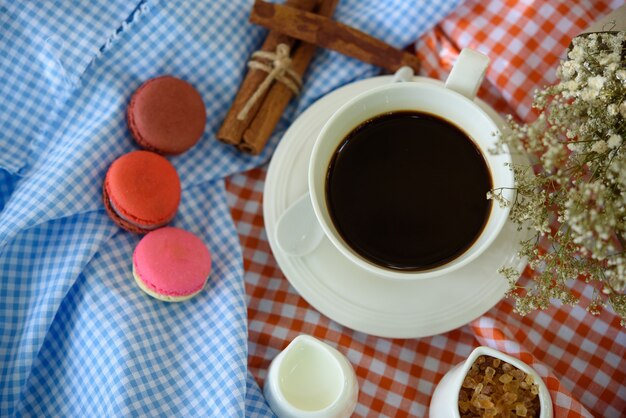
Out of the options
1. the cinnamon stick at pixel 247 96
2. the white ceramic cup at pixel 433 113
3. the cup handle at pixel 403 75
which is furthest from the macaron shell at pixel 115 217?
the cup handle at pixel 403 75

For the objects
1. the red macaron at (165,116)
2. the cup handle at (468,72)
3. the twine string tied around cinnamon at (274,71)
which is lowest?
the red macaron at (165,116)

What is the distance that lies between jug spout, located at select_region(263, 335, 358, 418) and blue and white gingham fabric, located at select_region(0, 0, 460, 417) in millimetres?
81

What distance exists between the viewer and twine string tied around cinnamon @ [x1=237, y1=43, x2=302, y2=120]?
4.27 feet

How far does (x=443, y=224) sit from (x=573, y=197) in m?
0.32

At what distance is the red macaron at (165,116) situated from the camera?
125 cm

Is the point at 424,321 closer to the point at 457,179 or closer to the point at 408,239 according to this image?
the point at 408,239

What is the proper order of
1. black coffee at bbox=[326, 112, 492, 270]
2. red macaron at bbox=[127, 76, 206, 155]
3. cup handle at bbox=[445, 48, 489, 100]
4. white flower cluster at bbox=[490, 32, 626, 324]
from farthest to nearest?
1. red macaron at bbox=[127, 76, 206, 155]
2. black coffee at bbox=[326, 112, 492, 270]
3. cup handle at bbox=[445, 48, 489, 100]
4. white flower cluster at bbox=[490, 32, 626, 324]

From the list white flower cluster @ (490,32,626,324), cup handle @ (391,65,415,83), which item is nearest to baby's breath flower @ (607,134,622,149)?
white flower cluster @ (490,32,626,324)

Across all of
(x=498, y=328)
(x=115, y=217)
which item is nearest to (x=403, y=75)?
(x=498, y=328)

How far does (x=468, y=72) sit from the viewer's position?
41.4 inches

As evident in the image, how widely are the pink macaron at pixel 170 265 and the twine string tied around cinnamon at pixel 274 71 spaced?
29 centimetres

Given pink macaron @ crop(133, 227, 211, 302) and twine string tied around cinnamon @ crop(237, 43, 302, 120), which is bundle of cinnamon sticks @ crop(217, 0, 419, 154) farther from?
pink macaron @ crop(133, 227, 211, 302)

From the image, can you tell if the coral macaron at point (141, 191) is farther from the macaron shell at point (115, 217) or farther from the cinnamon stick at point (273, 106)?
the cinnamon stick at point (273, 106)

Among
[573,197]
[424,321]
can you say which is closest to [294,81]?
[424,321]
